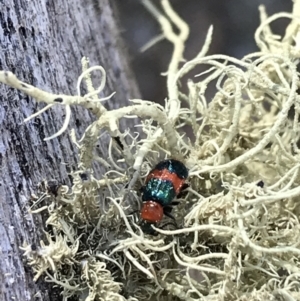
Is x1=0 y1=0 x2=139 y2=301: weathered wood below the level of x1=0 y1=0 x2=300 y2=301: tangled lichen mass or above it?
above

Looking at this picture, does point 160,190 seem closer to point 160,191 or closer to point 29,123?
point 160,191

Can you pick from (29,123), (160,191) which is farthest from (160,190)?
(29,123)

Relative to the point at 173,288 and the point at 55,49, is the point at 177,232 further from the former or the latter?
the point at 55,49

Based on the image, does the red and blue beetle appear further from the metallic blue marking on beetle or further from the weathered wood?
the weathered wood

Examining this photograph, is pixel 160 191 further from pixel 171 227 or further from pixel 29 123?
pixel 29 123

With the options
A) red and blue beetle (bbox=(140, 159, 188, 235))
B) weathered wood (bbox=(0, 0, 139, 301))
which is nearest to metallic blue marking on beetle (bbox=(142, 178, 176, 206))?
red and blue beetle (bbox=(140, 159, 188, 235))

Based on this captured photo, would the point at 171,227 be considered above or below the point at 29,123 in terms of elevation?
below
